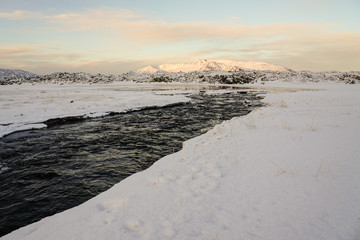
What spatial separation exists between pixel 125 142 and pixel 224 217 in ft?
25.1

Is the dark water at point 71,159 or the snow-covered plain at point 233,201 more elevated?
the snow-covered plain at point 233,201

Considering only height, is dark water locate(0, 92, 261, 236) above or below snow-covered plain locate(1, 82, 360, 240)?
below

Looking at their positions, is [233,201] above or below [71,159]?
above

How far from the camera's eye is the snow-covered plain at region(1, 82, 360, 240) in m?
3.35

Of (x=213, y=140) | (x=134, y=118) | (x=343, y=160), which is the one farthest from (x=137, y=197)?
(x=134, y=118)

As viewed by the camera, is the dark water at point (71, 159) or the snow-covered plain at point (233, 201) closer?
the snow-covered plain at point (233, 201)

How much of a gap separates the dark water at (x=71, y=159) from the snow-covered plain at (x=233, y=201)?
4.06 ft

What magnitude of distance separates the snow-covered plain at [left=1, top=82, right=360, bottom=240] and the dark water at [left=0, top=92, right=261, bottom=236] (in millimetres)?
1236

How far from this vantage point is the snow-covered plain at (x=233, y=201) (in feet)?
11.0

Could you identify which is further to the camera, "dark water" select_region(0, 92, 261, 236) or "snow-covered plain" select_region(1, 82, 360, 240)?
"dark water" select_region(0, 92, 261, 236)

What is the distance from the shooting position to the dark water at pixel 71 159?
17.7ft

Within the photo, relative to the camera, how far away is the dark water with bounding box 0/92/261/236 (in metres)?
5.40

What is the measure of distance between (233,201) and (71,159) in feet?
22.3

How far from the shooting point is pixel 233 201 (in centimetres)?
416
